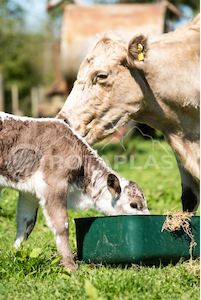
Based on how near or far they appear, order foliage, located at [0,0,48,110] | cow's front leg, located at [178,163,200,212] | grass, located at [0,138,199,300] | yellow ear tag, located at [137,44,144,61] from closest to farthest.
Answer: grass, located at [0,138,199,300]
yellow ear tag, located at [137,44,144,61]
cow's front leg, located at [178,163,200,212]
foliage, located at [0,0,48,110]

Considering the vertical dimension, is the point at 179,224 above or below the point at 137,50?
below

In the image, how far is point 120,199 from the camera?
6.75 meters

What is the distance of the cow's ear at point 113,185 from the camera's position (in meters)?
6.53

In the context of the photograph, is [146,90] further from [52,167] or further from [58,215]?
[58,215]

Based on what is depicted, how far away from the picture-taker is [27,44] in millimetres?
39188

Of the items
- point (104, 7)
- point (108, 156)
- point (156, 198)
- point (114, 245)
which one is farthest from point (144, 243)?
point (104, 7)

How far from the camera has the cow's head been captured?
20.2 ft

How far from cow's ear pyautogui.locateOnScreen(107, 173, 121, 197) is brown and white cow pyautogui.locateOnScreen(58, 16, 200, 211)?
0.36 m

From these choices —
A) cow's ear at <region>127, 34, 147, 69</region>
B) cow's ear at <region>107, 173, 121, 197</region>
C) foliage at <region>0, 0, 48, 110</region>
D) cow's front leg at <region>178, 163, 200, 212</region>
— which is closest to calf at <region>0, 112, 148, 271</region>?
cow's ear at <region>107, 173, 121, 197</region>

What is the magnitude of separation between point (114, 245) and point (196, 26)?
1.96 meters

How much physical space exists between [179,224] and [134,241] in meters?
0.38

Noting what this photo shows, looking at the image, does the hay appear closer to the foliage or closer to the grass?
the grass

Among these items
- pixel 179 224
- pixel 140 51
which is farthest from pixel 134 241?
pixel 140 51

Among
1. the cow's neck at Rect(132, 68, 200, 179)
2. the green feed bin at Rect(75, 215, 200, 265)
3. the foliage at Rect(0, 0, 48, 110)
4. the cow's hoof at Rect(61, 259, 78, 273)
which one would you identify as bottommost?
the cow's hoof at Rect(61, 259, 78, 273)
